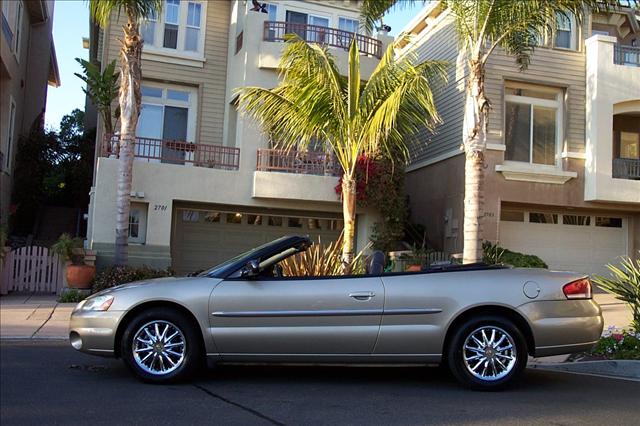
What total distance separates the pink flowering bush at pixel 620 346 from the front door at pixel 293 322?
3.79 meters

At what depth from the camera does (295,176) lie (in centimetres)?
1689

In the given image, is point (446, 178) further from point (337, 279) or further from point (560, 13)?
point (337, 279)

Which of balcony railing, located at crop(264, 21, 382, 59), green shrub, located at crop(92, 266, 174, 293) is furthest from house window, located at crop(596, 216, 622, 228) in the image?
green shrub, located at crop(92, 266, 174, 293)

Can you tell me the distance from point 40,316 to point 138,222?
17.8 ft

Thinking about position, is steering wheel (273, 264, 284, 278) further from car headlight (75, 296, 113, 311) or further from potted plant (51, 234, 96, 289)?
potted plant (51, 234, 96, 289)

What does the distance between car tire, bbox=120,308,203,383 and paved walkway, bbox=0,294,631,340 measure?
12.8 feet

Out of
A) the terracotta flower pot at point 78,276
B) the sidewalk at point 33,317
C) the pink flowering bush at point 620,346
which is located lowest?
the sidewalk at point 33,317

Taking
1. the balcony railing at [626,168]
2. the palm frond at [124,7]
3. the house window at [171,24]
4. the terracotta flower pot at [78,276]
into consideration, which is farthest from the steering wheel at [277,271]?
the balcony railing at [626,168]

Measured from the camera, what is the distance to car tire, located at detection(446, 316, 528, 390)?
6273mm

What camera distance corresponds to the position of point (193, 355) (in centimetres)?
623

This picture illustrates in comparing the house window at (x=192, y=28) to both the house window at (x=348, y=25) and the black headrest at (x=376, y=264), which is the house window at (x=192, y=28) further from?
the black headrest at (x=376, y=264)

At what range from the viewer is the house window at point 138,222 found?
54.4ft

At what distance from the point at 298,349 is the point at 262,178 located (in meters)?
10.8

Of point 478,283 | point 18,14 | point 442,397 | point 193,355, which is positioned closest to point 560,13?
point 478,283
